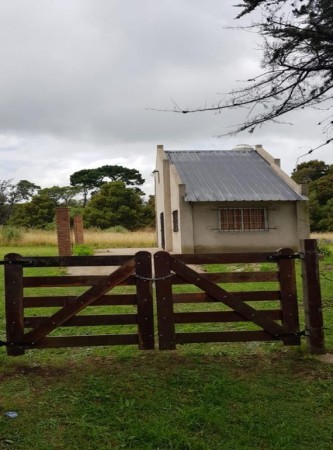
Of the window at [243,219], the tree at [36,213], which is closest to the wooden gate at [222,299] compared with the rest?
the window at [243,219]

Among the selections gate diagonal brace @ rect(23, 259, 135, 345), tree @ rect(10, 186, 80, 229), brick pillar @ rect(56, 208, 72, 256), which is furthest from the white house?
tree @ rect(10, 186, 80, 229)

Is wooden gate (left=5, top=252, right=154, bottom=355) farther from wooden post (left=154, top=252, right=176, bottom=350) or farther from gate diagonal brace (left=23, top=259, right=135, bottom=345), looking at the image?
wooden post (left=154, top=252, right=176, bottom=350)

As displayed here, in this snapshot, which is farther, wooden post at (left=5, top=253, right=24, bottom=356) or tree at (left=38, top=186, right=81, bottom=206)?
tree at (left=38, top=186, right=81, bottom=206)


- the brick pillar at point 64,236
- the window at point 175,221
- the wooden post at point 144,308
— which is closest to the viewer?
the wooden post at point 144,308

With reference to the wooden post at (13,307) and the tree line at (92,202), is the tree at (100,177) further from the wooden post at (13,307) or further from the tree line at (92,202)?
the wooden post at (13,307)

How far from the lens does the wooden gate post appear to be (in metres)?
5.19

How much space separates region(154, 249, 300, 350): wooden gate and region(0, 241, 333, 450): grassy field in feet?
0.97

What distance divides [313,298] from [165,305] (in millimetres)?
1771

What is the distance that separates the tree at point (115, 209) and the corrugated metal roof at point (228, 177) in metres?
23.2

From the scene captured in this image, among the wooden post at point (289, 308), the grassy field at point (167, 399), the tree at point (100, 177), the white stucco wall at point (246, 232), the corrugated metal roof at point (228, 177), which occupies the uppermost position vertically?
the tree at point (100, 177)

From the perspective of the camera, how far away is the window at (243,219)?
19.5 m

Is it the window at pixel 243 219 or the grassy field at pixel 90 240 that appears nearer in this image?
the window at pixel 243 219

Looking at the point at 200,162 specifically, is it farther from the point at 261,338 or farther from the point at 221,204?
the point at 261,338

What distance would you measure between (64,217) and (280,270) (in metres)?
12.9
